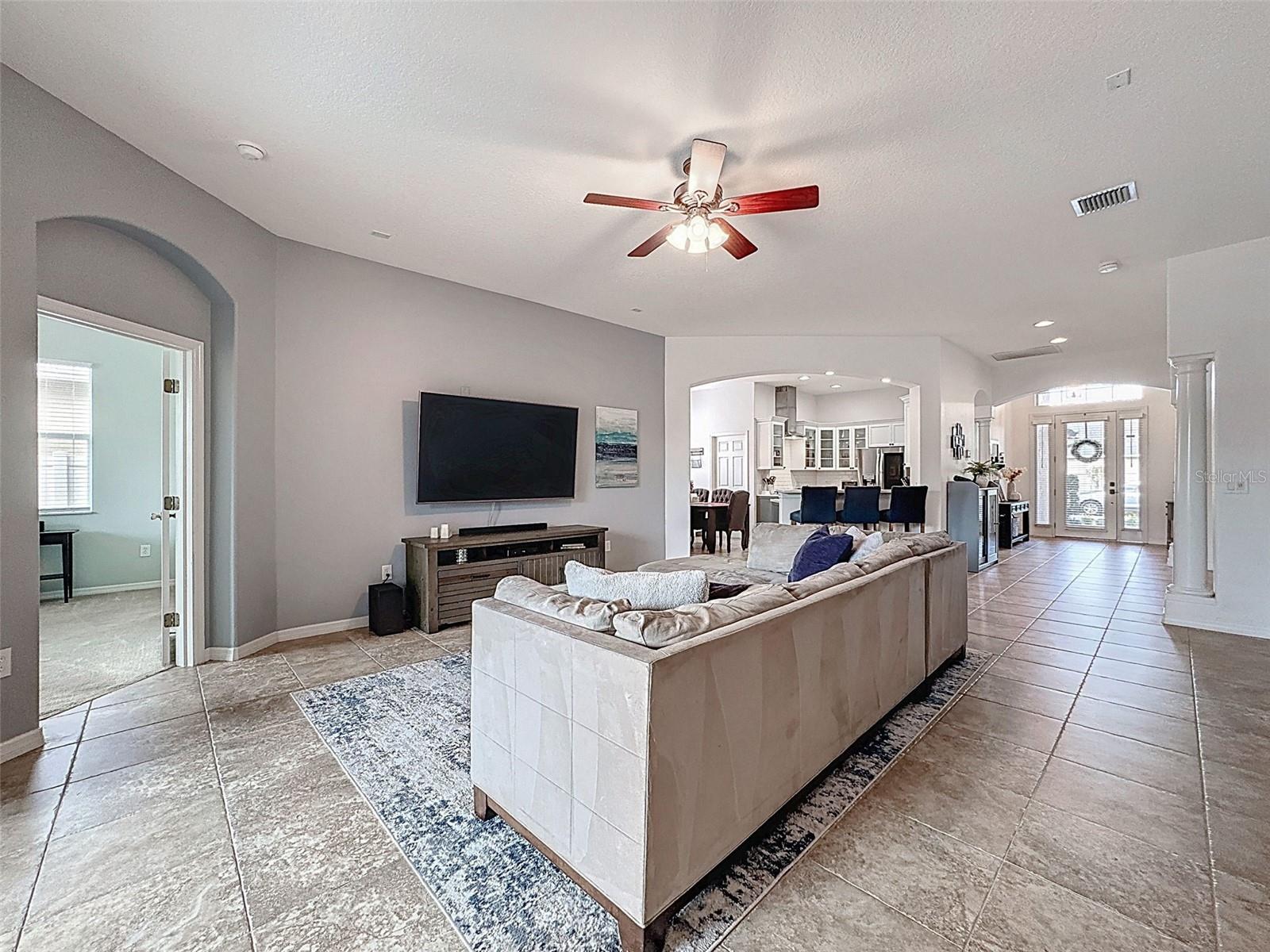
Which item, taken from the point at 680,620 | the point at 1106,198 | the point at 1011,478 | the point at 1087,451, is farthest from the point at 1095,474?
the point at 680,620

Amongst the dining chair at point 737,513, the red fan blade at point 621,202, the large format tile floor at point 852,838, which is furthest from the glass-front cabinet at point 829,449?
the red fan blade at point 621,202

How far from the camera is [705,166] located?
2551mm

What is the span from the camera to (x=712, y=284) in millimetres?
4719

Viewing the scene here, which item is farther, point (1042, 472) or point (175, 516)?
point (1042, 472)

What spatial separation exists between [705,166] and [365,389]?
307 cm

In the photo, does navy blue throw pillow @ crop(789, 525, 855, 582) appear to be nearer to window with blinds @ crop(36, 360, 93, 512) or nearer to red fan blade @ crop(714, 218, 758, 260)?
red fan blade @ crop(714, 218, 758, 260)

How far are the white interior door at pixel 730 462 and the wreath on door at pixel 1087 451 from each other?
580 cm

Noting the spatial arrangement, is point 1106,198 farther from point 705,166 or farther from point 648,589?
point 648,589

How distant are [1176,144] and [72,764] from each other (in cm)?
565

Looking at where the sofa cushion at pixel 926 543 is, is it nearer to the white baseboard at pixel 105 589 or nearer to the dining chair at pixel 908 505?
the dining chair at pixel 908 505

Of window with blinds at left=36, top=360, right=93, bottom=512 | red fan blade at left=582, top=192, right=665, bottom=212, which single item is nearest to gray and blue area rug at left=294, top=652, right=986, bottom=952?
red fan blade at left=582, top=192, right=665, bottom=212

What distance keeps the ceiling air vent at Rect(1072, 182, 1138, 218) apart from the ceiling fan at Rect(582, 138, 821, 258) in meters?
1.70

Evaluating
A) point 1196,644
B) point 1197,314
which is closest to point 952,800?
point 1196,644

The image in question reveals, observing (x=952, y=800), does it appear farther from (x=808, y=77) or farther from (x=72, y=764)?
(x=72, y=764)
